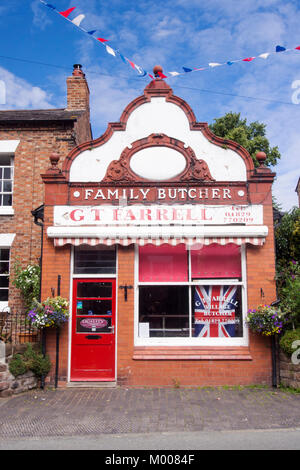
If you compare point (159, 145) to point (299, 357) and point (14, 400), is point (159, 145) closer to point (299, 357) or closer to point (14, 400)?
point (299, 357)

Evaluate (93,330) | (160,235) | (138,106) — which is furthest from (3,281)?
(138,106)

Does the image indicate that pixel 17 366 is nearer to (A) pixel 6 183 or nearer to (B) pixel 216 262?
(B) pixel 216 262

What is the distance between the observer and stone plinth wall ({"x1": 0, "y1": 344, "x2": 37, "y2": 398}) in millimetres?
7672

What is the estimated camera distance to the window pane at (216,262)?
8.97 m

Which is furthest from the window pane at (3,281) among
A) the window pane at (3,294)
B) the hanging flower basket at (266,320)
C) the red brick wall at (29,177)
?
the hanging flower basket at (266,320)

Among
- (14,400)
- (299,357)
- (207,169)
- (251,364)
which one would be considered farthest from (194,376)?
(207,169)

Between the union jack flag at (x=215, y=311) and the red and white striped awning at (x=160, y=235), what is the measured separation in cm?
125

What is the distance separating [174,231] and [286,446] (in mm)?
4763

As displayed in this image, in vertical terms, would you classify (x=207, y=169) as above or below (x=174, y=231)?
above

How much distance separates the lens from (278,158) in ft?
73.4

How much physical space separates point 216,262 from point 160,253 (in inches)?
54.7

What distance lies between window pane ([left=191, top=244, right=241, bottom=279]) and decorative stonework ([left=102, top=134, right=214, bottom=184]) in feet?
5.78

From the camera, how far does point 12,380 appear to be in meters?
7.80
